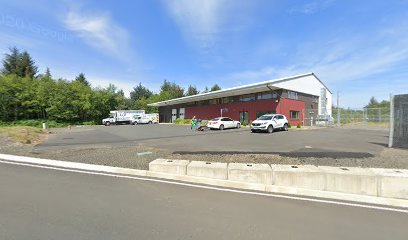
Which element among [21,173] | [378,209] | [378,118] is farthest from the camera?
[378,118]

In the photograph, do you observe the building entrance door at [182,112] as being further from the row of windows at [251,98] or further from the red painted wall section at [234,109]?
the row of windows at [251,98]

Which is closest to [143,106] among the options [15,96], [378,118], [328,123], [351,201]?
[15,96]

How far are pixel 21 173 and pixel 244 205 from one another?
7.24m

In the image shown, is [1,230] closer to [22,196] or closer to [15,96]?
[22,196]

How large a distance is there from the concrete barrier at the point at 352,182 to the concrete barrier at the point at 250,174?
1.40 metres

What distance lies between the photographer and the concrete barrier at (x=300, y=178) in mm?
5453

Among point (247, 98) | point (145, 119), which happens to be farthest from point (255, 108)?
point (145, 119)

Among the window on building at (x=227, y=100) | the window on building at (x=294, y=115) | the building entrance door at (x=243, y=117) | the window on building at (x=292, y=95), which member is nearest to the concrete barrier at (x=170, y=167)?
the building entrance door at (x=243, y=117)

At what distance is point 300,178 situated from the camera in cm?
559

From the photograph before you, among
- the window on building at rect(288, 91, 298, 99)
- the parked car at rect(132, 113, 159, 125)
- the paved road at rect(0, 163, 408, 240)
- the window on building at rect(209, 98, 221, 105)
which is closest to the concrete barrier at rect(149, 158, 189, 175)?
the paved road at rect(0, 163, 408, 240)

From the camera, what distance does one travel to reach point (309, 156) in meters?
8.73

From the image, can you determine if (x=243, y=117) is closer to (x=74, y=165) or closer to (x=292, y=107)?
(x=292, y=107)

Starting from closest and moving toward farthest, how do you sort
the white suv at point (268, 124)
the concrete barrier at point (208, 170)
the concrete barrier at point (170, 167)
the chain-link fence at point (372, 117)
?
the concrete barrier at point (208, 170) → the concrete barrier at point (170, 167) → the white suv at point (268, 124) → the chain-link fence at point (372, 117)

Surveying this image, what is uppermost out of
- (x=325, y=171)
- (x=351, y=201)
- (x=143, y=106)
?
(x=143, y=106)
